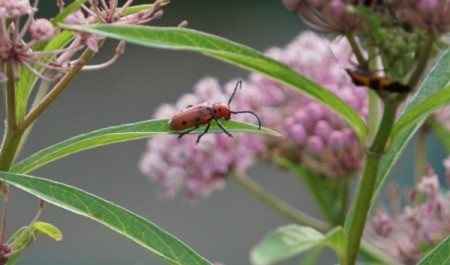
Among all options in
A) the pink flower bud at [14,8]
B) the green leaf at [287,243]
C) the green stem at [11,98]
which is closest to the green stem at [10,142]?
the green stem at [11,98]

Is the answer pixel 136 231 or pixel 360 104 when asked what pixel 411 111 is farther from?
pixel 360 104

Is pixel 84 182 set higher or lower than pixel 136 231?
lower

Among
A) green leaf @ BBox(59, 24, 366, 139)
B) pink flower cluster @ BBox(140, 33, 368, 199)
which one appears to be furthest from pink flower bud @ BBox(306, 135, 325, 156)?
green leaf @ BBox(59, 24, 366, 139)

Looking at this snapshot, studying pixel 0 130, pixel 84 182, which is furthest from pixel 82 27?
pixel 84 182

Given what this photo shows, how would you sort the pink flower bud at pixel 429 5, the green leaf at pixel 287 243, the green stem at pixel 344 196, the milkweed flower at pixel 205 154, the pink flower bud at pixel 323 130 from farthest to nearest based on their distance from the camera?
1. the milkweed flower at pixel 205 154
2. the pink flower bud at pixel 323 130
3. the green stem at pixel 344 196
4. the pink flower bud at pixel 429 5
5. the green leaf at pixel 287 243

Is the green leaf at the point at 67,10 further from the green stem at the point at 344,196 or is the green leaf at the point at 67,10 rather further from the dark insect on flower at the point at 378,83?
the green stem at the point at 344,196

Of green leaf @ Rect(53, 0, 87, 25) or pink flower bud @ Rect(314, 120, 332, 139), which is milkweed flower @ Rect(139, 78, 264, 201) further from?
green leaf @ Rect(53, 0, 87, 25)
